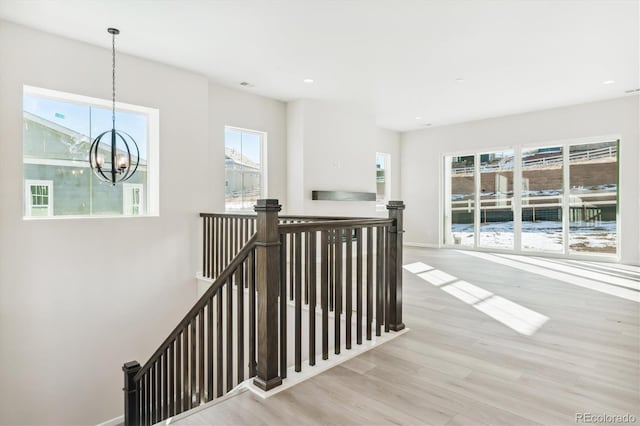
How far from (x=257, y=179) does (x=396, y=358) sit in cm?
423

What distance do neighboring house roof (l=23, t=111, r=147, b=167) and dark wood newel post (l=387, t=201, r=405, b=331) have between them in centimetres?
329

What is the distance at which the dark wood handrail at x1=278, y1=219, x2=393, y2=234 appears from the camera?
2.15 meters

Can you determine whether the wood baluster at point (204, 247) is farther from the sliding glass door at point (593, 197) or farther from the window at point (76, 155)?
the sliding glass door at point (593, 197)

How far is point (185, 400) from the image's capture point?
2541 millimetres

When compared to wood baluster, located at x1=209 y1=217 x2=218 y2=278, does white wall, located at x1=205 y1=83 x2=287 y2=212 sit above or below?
above

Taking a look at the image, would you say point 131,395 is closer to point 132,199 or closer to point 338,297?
point 338,297

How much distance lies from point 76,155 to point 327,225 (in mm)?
3429

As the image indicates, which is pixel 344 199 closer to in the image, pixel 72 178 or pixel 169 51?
pixel 169 51

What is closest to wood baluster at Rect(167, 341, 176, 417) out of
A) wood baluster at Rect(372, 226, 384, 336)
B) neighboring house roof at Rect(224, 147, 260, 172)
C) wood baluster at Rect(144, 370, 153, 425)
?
wood baluster at Rect(144, 370, 153, 425)

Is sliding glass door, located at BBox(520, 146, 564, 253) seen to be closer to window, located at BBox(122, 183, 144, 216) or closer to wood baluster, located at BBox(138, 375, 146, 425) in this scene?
window, located at BBox(122, 183, 144, 216)

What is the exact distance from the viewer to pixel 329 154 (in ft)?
21.4

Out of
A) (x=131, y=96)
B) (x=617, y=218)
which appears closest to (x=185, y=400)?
(x=131, y=96)

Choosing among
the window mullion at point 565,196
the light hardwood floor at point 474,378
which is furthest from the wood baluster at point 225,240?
the window mullion at point 565,196

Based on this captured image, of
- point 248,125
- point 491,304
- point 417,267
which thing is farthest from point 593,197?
point 248,125
